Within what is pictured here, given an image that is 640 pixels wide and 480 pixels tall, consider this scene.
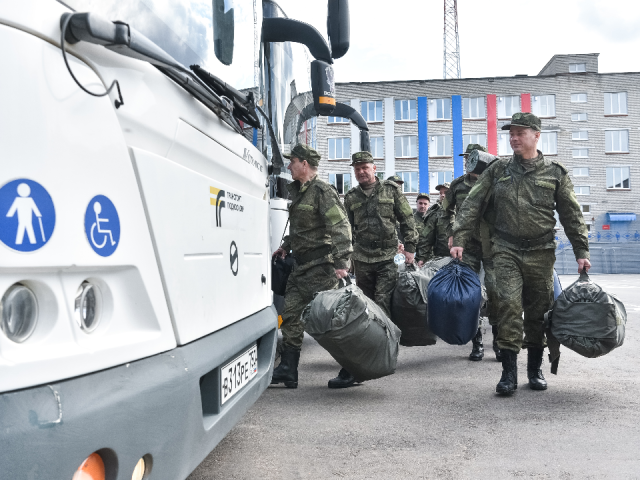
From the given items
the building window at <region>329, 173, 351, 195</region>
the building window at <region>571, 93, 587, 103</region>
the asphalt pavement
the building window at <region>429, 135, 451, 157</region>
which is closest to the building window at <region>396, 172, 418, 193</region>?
the building window at <region>429, 135, 451, 157</region>

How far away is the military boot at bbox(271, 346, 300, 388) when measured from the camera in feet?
17.5

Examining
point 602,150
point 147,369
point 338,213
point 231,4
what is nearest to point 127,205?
point 147,369

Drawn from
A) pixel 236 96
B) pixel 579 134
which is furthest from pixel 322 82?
pixel 579 134

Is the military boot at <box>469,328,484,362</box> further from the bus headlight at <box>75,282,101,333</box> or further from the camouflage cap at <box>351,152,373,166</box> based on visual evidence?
the bus headlight at <box>75,282,101,333</box>

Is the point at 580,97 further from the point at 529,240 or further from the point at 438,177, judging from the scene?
the point at 529,240

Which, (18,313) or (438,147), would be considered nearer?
(18,313)

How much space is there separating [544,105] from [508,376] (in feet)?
124

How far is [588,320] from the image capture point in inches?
183

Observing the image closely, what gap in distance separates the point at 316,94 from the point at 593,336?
8.84ft

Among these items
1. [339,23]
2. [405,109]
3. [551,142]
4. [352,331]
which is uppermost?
[405,109]

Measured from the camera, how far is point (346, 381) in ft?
17.2

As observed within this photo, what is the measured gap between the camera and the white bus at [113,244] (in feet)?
4.92

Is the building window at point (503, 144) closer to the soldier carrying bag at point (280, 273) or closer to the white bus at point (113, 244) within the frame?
the soldier carrying bag at point (280, 273)

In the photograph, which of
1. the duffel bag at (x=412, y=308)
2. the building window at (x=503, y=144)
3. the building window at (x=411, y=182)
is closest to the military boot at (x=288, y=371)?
the duffel bag at (x=412, y=308)
